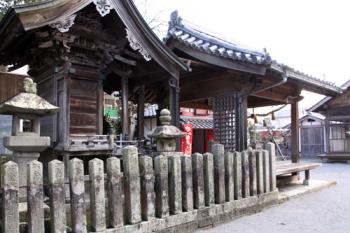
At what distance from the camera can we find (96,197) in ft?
14.9

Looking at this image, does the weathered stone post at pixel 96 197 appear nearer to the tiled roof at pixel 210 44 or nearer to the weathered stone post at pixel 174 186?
the weathered stone post at pixel 174 186

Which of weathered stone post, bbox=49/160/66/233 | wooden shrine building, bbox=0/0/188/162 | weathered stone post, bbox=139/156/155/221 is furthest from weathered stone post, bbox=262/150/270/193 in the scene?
weathered stone post, bbox=49/160/66/233

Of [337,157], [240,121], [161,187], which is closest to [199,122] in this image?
[337,157]

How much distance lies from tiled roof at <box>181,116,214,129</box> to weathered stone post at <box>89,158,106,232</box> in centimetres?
Result: 1715

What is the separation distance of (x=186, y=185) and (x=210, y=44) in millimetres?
4892

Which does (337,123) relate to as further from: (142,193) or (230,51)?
(142,193)

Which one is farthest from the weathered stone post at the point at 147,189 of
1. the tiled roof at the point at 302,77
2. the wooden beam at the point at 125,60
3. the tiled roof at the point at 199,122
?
the tiled roof at the point at 199,122

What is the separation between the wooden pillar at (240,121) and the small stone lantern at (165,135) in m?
3.20

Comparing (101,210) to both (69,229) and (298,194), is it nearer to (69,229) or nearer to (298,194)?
(69,229)

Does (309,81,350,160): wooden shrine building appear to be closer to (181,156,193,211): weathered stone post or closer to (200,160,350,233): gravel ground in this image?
(200,160,350,233): gravel ground

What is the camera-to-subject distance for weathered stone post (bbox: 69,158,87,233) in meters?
4.34

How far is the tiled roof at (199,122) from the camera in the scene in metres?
22.3

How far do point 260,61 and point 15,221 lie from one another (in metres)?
6.07

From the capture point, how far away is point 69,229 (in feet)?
14.7
